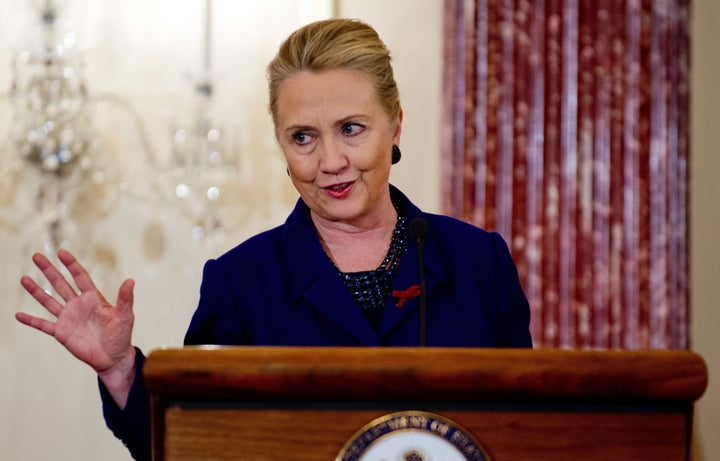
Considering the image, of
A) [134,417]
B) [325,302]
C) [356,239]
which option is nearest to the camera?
[134,417]

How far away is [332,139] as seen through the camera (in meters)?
1.96

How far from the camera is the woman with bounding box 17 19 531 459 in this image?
1802 millimetres

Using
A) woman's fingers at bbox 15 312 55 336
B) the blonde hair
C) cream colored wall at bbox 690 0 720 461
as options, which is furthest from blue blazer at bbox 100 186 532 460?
cream colored wall at bbox 690 0 720 461

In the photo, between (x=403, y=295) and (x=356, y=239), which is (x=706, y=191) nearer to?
(x=356, y=239)

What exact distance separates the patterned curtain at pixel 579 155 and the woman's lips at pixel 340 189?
2147 mm

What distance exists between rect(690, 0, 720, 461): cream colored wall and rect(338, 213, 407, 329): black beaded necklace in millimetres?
2583

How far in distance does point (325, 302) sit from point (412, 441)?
26.8 inches

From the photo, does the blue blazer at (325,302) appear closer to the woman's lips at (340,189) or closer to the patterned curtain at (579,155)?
the woman's lips at (340,189)

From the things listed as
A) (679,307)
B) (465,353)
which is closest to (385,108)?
(465,353)

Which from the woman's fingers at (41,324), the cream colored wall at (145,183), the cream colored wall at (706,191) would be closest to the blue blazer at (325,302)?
the woman's fingers at (41,324)

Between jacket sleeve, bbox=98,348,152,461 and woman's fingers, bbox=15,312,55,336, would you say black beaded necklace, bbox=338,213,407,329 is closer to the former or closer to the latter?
jacket sleeve, bbox=98,348,152,461

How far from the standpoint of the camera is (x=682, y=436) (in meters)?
1.20

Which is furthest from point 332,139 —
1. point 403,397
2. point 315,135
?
point 403,397

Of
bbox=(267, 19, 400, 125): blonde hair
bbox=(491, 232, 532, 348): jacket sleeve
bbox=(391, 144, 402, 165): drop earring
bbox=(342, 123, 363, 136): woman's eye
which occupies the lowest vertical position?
bbox=(491, 232, 532, 348): jacket sleeve
